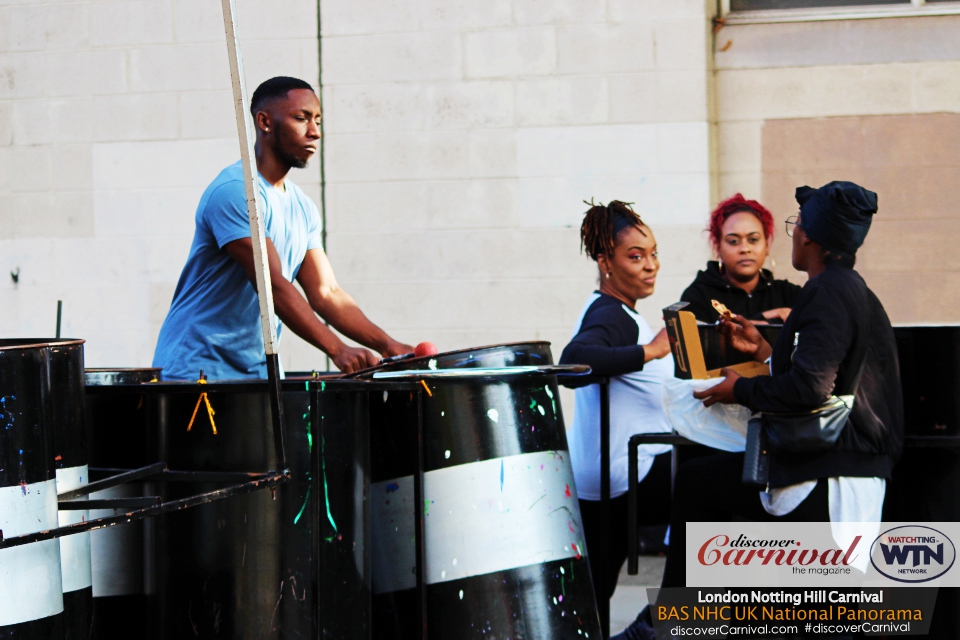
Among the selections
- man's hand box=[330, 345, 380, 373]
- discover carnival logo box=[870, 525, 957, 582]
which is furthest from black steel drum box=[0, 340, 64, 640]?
discover carnival logo box=[870, 525, 957, 582]

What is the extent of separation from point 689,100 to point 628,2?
63 cm

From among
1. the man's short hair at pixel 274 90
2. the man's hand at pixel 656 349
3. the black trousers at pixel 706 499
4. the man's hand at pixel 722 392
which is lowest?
the black trousers at pixel 706 499

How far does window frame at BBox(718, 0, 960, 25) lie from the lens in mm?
5641

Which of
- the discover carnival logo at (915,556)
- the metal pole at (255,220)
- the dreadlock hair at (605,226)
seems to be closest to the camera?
the metal pole at (255,220)

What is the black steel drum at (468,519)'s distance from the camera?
93.6 inches

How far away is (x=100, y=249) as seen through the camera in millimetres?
6160

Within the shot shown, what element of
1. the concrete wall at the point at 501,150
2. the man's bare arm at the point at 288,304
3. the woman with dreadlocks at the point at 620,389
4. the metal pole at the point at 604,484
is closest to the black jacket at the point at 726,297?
the woman with dreadlocks at the point at 620,389

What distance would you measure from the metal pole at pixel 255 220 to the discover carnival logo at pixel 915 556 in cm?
186

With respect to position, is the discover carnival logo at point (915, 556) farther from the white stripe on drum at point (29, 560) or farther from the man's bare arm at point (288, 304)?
the white stripe on drum at point (29, 560)

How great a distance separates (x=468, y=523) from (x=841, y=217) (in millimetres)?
1452

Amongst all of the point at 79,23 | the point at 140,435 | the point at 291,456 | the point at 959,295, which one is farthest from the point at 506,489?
the point at 79,23

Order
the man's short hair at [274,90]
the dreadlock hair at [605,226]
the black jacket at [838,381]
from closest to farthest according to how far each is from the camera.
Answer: the black jacket at [838,381] < the man's short hair at [274,90] < the dreadlock hair at [605,226]

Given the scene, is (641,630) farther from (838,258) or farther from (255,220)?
(255,220)

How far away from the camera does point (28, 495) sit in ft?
6.20
